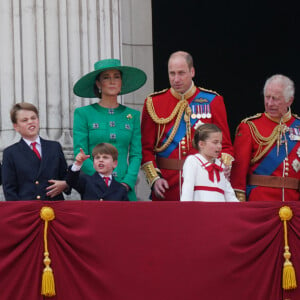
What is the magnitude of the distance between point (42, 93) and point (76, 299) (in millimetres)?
2596

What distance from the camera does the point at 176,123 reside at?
28.2 feet

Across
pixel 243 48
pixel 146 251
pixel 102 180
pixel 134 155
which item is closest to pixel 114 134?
pixel 134 155

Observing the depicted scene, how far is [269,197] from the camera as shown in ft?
28.2

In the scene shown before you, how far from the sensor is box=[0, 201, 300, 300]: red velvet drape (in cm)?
706

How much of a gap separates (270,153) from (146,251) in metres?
1.82

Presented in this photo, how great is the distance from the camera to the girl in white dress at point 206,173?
307 inches

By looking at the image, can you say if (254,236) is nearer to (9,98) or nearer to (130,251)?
(130,251)

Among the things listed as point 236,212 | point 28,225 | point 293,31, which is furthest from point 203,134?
point 293,31

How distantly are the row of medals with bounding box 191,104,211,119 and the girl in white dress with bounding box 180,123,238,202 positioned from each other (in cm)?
59

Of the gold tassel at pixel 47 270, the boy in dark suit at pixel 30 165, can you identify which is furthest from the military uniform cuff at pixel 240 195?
the gold tassel at pixel 47 270

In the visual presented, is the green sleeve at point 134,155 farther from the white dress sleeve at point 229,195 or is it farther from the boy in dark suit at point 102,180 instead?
the white dress sleeve at point 229,195

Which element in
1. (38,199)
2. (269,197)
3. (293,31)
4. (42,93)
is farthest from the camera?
(293,31)

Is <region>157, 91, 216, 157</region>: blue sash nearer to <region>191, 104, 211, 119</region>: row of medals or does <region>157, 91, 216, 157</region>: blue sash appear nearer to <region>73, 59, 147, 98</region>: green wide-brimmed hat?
<region>191, 104, 211, 119</region>: row of medals

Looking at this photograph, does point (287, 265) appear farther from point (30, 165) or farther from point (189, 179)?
point (30, 165)
